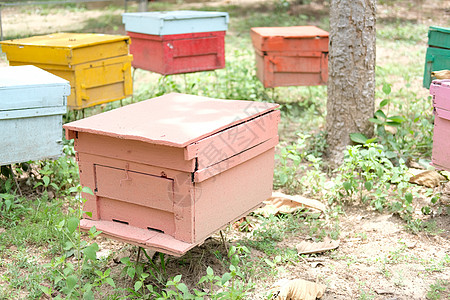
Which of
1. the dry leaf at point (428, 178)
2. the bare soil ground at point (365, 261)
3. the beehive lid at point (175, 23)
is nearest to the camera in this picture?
the bare soil ground at point (365, 261)

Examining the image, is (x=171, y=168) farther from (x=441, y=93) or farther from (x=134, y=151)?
(x=441, y=93)

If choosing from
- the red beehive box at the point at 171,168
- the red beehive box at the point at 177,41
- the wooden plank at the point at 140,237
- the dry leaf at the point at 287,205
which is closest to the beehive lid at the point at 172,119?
the red beehive box at the point at 171,168

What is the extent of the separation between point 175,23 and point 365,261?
3.20 meters

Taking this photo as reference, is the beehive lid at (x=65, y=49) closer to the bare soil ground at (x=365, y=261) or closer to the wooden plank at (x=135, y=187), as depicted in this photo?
the bare soil ground at (x=365, y=261)

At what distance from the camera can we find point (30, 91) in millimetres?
3574

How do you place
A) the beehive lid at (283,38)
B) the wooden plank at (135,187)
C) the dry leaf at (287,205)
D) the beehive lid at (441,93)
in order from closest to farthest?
the wooden plank at (135,187) < the beehive lid at (441,93) < the dry leaf at (287,205) < the beehive lid at (283,38)

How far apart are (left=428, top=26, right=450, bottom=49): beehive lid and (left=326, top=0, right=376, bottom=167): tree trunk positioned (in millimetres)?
495

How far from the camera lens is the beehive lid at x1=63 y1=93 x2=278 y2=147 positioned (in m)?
2.58

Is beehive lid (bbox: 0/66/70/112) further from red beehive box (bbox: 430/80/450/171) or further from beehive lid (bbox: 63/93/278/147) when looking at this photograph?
red beehive box (bbox: 430/80/450/171)

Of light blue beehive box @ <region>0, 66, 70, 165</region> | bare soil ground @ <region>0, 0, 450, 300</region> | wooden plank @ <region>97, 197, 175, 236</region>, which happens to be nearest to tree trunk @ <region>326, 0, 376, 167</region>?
bare soil ground @ <region>0, 0, 450, 300</region>

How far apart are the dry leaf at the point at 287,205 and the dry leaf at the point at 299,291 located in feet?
3.15

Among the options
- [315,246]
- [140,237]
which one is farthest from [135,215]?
[315,246]

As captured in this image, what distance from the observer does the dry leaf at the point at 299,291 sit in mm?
2889

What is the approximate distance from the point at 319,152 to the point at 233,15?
24.4 feet
